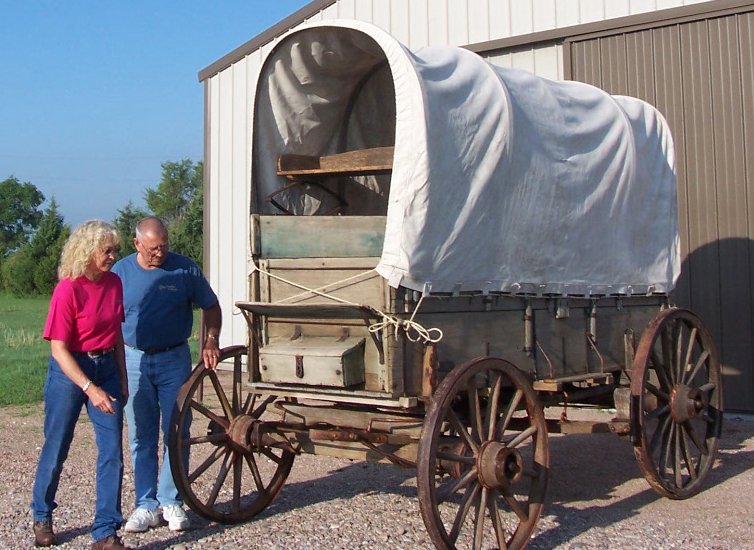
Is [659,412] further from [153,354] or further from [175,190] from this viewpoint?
[175,190]

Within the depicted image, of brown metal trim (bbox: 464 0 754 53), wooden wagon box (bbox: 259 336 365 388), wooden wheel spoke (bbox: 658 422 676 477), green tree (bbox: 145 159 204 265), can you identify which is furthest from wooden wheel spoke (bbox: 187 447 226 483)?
green tree (bbox: 145 159 204 265)

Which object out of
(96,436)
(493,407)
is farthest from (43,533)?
(493,407)

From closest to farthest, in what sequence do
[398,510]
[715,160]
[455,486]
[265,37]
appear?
[455,486] < [398,510] < [715,160] < [265,37]

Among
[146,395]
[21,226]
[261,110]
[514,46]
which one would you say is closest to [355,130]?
[261,110]

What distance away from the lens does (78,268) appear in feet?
16.5

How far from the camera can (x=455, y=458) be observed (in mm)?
4723

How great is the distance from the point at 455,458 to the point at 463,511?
0.27 meters

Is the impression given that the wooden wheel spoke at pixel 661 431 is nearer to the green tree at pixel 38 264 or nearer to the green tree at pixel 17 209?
the green tree at pixel 38 264

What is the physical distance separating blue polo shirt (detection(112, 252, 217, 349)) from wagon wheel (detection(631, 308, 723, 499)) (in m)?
2.90

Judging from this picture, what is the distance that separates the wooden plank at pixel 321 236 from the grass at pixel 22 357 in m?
7.61

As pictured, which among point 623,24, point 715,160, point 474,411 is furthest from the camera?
point 623,24

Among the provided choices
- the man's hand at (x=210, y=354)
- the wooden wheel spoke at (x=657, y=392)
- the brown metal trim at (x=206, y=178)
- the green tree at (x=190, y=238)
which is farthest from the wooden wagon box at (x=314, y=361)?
the green tree at (x=190, y=238)

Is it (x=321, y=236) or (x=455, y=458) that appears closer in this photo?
(x=455, y=458)

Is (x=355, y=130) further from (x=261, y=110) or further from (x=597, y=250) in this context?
(x=597, y=250)
